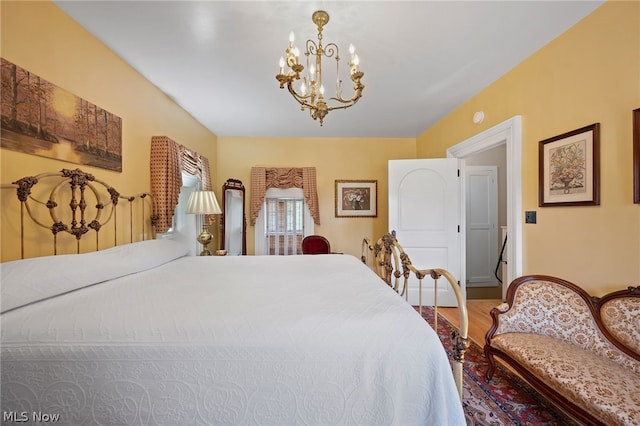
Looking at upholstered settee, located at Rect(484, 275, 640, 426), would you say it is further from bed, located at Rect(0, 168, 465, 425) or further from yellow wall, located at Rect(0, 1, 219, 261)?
yellow wall, located at Rect(0, 1, 219, 261)

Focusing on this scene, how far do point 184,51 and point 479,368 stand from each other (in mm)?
3447

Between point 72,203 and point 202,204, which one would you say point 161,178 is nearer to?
point 202,204

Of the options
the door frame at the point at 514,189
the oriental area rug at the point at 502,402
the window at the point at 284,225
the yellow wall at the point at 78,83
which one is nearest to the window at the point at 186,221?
the yellow wall at the point at 78,83

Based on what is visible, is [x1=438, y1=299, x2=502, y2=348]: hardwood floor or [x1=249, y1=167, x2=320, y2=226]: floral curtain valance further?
[x1=249, y1=167, x2=320, y2=226]: floral curtain valance

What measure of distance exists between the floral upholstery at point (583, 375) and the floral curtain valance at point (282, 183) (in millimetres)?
2908

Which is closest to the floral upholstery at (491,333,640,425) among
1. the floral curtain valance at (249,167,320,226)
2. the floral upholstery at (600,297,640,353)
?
the floral upholstery at (600,297,640,353)

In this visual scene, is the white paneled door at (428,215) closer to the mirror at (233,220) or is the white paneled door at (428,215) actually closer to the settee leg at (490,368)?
the settee leg at (490,368)

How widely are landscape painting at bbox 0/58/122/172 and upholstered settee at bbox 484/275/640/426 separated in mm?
3151

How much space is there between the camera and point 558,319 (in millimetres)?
1641

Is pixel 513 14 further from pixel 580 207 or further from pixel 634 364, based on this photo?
pixel 634 364

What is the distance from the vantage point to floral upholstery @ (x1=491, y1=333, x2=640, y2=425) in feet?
3.54

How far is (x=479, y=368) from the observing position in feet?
6.27

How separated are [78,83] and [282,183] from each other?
8.50 feet

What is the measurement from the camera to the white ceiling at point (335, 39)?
4.98ft
